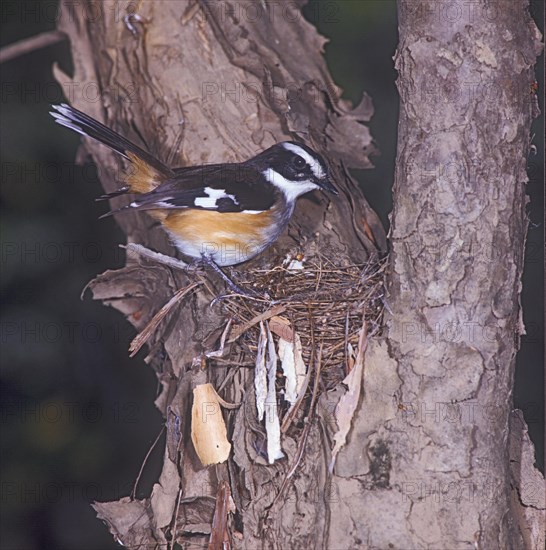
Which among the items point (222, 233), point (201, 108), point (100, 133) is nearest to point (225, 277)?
point (222, 233)

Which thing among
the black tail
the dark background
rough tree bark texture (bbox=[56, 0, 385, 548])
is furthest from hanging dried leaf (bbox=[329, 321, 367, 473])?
the dark background

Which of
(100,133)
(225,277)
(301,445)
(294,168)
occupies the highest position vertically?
(100,133)

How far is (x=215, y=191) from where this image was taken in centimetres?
339

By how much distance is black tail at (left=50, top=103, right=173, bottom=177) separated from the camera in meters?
3.47

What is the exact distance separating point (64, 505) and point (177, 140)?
6.60 feet

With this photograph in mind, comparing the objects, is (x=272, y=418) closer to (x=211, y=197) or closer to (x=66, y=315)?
(x=211, y=197)

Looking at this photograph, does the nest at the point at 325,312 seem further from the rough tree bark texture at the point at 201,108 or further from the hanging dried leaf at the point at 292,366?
the rough tree bark texture at the point at 201,108

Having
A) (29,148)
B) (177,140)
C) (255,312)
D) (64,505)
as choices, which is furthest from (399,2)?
(64,505)

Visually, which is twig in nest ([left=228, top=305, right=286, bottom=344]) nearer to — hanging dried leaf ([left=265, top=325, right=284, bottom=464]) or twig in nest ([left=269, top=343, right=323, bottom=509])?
hanging dried leaf ([left=265, top=325, right=284, bottom=464])

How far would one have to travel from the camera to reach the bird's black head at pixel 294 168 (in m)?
3.53

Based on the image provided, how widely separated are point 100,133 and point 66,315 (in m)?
1.41

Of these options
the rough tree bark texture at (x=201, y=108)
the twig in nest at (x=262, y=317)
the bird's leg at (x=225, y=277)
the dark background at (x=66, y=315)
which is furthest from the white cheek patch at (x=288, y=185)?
the dark background at (x=66, y=315)

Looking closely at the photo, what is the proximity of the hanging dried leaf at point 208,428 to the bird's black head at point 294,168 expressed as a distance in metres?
0.91

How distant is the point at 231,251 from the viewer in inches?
139
